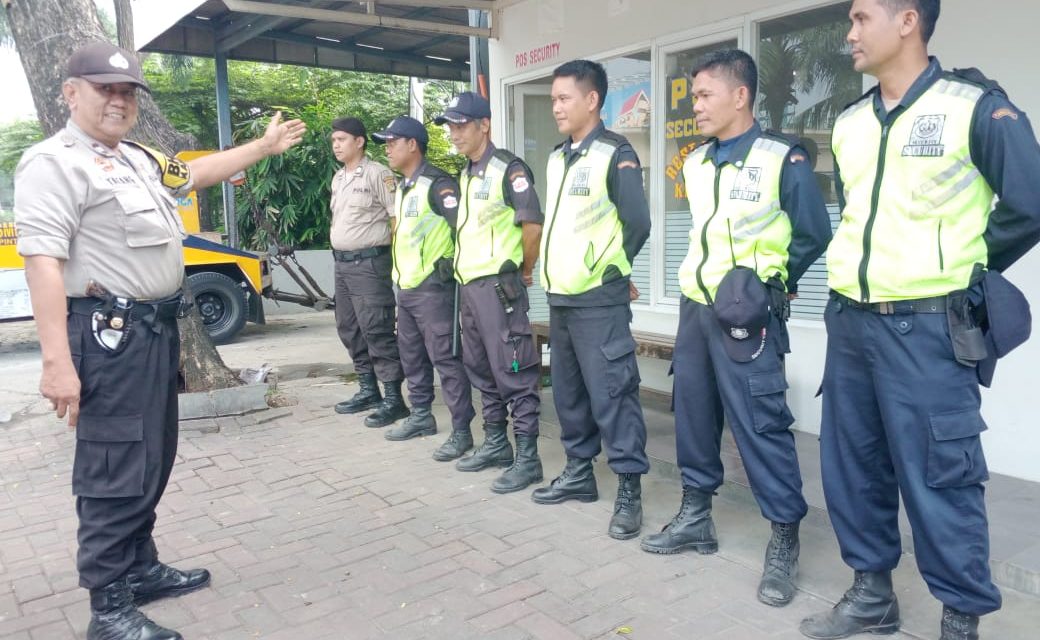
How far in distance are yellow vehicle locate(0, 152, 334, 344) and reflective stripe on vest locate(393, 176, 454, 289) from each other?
5010mm

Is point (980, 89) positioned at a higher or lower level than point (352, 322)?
higher

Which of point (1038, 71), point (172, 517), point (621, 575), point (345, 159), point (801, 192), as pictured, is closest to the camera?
point (801, 192)

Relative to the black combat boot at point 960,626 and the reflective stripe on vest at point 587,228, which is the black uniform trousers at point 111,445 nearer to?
the reflective stripe on vest at point 587,228

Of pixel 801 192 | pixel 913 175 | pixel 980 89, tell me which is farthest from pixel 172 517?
pixel 980 89

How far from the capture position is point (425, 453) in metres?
4.95

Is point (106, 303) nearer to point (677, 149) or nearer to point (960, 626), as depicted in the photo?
point (960, 626)

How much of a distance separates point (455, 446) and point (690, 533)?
180cm

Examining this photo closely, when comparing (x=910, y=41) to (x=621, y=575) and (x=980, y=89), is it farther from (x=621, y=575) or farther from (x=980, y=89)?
(x=621, y=575)

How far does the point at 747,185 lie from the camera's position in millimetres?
3021

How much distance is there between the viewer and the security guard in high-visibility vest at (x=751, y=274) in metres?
2.98

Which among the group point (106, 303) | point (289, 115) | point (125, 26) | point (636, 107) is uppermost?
point (125, 26)

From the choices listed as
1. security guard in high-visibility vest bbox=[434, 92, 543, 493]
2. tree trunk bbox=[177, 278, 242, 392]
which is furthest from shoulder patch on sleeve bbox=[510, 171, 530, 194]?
tree trunk bbox=[177, 278, 242, 392]

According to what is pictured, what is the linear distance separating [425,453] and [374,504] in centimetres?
85

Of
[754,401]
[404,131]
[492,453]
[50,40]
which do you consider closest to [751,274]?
[754,401]
